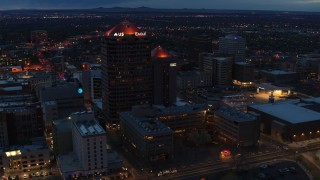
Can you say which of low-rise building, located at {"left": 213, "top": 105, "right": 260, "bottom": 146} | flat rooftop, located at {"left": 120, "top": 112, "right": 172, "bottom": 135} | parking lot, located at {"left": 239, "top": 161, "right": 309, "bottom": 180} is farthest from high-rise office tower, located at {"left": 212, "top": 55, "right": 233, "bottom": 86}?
parking lot, located at {"left": 239, "top": 161, "right": 309, "bottom": 180}

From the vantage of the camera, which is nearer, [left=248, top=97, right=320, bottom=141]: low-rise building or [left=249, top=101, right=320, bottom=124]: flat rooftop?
[left=248, top=97, right=320, bottom=141]: low-rise building

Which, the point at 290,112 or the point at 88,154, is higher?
Result: the point at 88,154

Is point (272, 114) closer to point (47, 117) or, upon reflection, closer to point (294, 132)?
point (294, 132)

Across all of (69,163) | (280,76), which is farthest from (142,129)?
(280,76)

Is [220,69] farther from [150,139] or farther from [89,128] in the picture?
[89,128]

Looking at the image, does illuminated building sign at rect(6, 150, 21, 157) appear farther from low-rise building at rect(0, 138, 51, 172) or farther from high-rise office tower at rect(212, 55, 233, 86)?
high-rise office tower at rect(212, 55, 233, 86)

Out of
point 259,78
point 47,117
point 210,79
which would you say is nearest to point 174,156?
point 47,117
